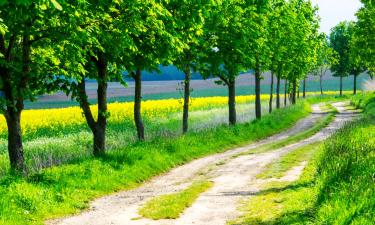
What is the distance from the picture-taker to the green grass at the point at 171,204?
13.9 metres

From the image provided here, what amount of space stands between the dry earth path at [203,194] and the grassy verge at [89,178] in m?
0.51

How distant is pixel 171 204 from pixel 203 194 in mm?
2043

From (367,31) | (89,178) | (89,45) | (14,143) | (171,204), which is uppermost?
(367,31)

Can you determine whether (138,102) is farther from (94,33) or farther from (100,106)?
(94,33)

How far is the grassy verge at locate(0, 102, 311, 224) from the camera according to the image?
14.4 m

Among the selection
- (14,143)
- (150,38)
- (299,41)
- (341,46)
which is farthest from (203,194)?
(341,46)

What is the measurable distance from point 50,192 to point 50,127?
869 inches

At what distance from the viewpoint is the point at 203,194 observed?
1678 cm

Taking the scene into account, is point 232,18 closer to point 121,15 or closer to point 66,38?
point 121,15

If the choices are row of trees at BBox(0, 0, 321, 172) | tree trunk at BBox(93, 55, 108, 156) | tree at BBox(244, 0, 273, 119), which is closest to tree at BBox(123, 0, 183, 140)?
row of trees at BBox(0, 0, 321, 172)

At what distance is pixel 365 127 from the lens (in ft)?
80.0

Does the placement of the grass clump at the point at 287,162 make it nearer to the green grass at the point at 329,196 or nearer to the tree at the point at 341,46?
the green grass at the point at 329,196

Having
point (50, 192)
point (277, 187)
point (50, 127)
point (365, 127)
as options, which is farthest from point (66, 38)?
point (50, 127)

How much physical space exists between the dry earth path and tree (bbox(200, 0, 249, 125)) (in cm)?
712
